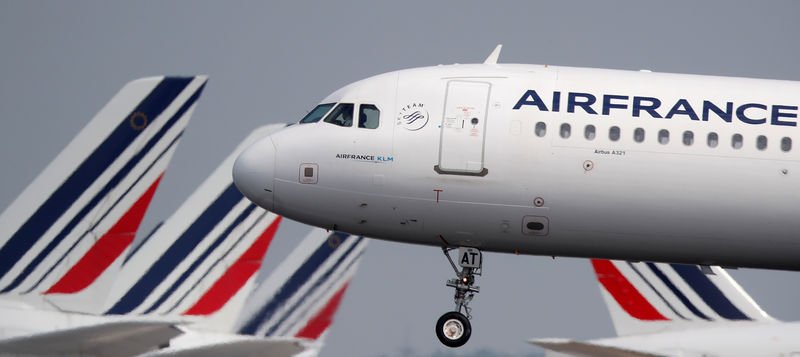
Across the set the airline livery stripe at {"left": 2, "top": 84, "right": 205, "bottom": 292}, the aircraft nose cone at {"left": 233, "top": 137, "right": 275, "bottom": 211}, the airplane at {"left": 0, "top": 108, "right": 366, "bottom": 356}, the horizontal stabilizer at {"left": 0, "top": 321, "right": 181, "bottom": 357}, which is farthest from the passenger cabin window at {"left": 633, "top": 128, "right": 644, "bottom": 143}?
the airplane at {"left": 0, "top": 108, "right": 366, "bottom": 356}

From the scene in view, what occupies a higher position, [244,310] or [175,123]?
[175,123]

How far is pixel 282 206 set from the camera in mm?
30266

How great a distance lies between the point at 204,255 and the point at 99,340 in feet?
24.4

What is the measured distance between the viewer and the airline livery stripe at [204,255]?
42219mm

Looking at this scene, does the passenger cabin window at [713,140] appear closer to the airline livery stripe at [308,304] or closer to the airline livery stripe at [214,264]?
the airline livery stripe at [214,264]

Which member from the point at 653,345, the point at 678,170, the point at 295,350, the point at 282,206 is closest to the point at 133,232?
the point at 282,206

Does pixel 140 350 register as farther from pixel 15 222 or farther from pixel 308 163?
pixel 308 163

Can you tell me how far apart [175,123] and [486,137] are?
10.8m

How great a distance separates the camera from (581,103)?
1155 inches

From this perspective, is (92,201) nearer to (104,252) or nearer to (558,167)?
(104,252)

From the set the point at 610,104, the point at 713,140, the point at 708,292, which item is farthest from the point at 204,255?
the point at 713,140

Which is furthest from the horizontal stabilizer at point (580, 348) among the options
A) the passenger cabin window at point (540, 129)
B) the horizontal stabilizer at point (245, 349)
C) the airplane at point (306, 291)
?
the passenger cabin window at point (540, 129)

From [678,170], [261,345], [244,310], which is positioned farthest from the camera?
[244,310]

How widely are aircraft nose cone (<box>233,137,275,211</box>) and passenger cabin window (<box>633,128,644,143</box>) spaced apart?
25.5 ft
